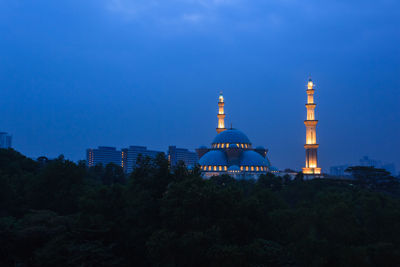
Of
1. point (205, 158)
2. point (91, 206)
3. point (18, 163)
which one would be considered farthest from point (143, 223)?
point (205, 158)

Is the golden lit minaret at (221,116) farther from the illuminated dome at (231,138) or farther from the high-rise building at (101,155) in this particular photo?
the high-rise building at (101,155)

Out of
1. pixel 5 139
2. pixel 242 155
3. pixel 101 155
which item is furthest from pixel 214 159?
pixel 101 155

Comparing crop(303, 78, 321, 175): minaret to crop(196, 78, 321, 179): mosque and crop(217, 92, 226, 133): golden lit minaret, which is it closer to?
crop(196, 78, 321, 179): mosque

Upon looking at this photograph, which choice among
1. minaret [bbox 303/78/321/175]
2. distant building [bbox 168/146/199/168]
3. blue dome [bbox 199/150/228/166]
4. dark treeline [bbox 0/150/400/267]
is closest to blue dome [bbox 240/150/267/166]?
blue dome [bbox 199/150/228/166]

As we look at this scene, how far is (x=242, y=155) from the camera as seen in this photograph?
72.6 meters

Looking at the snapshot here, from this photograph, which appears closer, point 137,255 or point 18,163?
point 137,255

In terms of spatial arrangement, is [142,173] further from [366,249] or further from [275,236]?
[366,249]

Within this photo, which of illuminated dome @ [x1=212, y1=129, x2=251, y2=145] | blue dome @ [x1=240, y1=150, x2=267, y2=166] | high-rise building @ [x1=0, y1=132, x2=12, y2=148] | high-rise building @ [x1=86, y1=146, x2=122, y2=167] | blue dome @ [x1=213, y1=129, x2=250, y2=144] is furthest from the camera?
high-rise building @ [x1=86, y1=146, x2=122, y2=167]

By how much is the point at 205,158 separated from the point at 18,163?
31998 millimetres

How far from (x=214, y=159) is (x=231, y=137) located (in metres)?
5.99

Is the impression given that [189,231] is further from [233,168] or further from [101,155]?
[101,155]

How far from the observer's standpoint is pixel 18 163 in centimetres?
4672

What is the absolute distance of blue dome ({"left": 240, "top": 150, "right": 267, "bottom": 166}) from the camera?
232ft

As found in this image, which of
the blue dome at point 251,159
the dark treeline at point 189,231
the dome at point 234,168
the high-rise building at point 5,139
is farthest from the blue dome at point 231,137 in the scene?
the high-rise building at point 5,139
